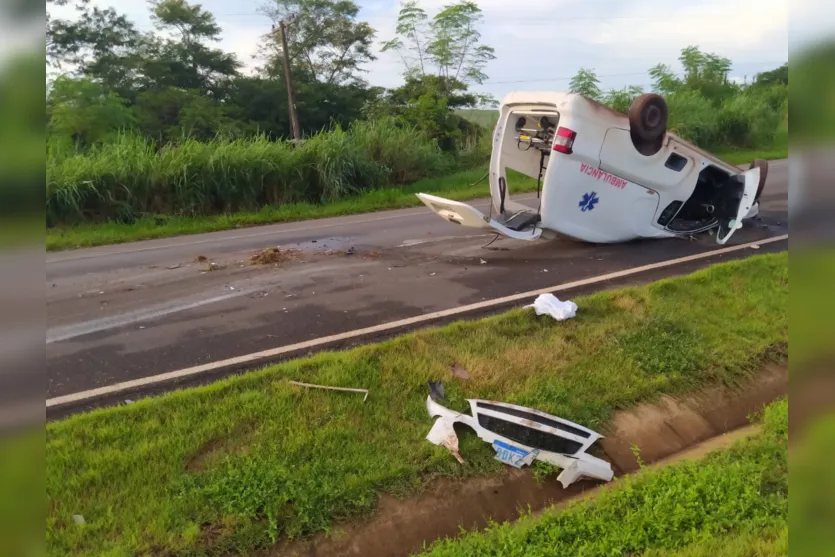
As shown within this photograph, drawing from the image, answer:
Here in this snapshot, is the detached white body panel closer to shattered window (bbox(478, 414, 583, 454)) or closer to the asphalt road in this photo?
the asphalt road

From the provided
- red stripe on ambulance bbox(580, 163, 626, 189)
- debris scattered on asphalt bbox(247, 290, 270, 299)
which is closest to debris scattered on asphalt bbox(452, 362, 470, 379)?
debris scattered on asphalt bbox(247, 290, 270, 299)

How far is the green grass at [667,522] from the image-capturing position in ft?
10.1

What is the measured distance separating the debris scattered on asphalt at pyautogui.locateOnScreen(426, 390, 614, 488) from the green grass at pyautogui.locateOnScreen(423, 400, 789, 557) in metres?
0.28

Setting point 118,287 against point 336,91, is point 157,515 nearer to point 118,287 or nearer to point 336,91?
point 118,287

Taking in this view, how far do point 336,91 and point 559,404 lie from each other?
101 ft

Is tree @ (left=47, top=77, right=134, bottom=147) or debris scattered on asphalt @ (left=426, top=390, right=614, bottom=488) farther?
tree @ (left=47, top=77, right=134, bottom=147)

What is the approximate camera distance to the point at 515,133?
8633 millimetres

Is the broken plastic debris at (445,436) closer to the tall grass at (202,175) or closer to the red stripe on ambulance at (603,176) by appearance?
the red stripe on ambulance at (603,176)

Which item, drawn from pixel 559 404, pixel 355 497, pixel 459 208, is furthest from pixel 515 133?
pixel 355 497

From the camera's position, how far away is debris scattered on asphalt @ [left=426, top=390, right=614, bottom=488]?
3.97m

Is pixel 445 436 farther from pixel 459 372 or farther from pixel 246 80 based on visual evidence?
pixel 246 80

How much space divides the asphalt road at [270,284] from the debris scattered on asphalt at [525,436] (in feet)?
6.46

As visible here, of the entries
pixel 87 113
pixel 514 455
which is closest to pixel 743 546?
pixel 514 455

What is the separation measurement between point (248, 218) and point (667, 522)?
38.5ft
